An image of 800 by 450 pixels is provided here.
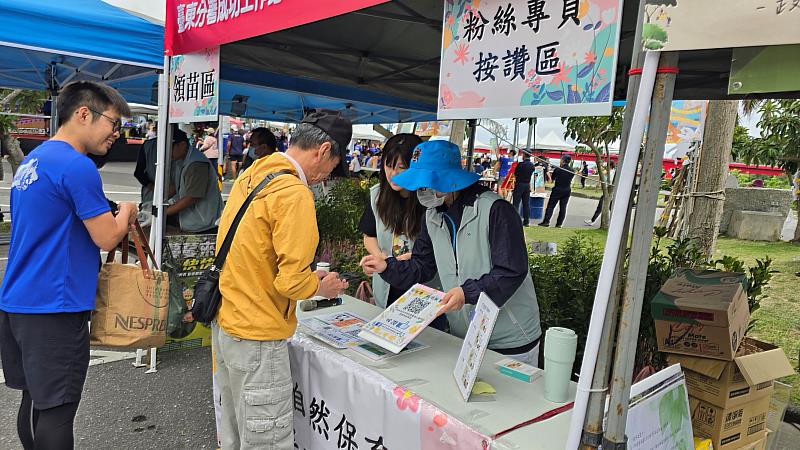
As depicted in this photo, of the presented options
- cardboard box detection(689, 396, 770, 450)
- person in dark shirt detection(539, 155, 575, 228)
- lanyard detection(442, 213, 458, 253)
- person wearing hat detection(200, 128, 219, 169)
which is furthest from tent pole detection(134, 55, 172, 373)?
person in dark shirt detection(539, 155, 575, 228)

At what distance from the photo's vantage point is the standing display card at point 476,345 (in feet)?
5.02

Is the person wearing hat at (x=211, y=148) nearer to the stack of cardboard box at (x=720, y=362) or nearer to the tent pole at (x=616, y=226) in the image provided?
the stack of cardboard box at (x=720, y=362)

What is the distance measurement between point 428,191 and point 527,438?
107cm

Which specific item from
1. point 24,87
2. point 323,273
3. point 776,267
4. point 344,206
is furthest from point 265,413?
point 776,267

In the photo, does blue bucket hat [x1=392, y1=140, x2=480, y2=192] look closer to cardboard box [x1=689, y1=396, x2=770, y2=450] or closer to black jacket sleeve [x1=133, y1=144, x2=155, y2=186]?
cardboard box [x1=689, y1=396, x2=770, y2=450]

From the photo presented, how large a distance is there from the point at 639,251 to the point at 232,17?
2.38 m

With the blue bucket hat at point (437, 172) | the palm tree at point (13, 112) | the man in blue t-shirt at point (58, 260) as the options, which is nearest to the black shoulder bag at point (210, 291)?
the man in blue t-shirt at point (58, 260)

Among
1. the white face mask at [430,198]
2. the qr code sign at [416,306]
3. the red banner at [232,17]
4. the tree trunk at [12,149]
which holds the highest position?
the red banner at [232,17]

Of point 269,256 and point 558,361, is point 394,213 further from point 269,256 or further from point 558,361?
point 558,361

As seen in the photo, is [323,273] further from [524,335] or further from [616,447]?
[616,447]

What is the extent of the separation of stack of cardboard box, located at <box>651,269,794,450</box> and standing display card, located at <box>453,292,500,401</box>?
2.68 feet

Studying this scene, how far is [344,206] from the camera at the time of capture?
5.59 metres

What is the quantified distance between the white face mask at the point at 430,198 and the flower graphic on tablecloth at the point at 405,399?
78 cm

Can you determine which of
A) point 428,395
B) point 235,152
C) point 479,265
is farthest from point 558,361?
point 235,152
